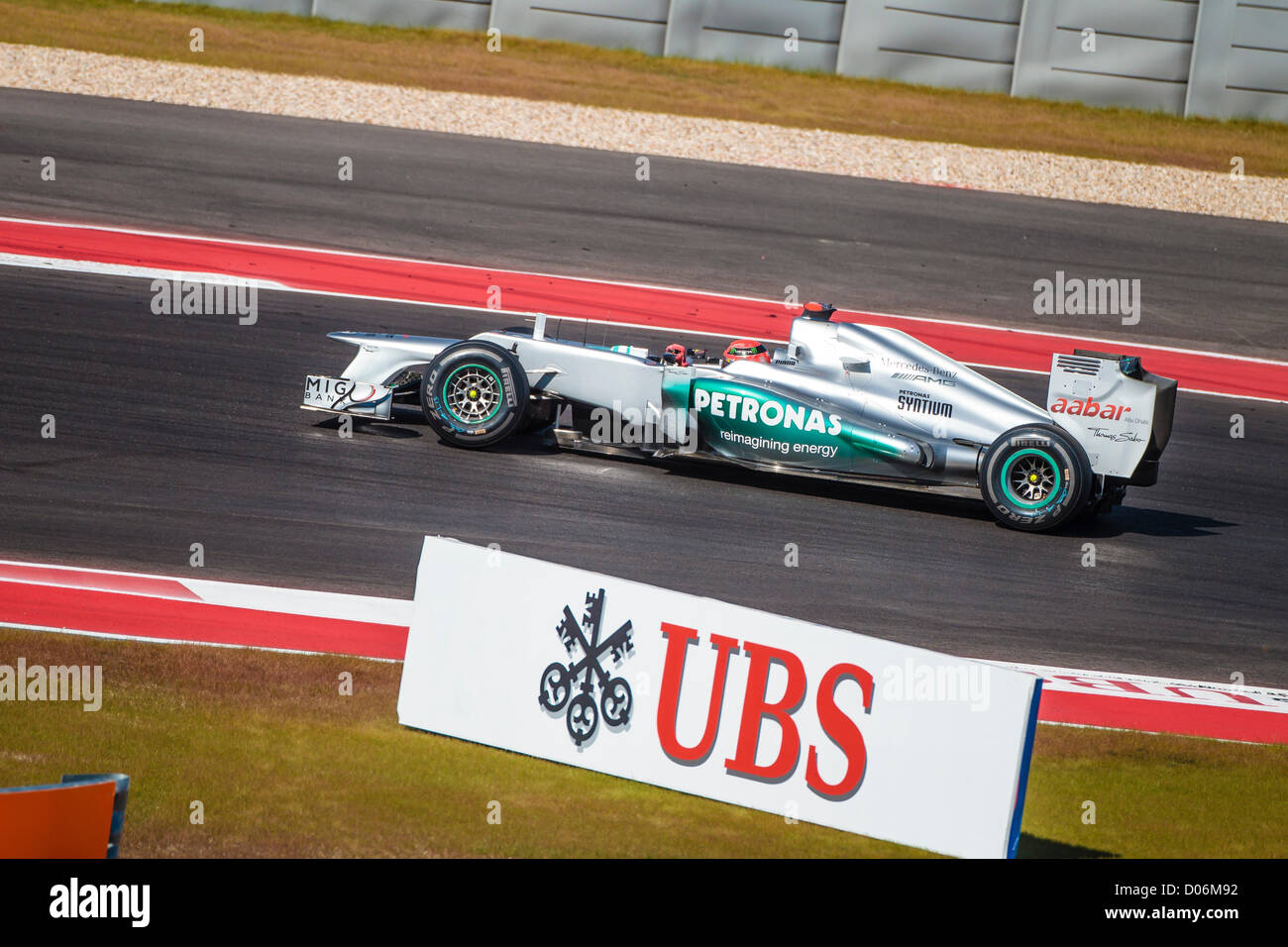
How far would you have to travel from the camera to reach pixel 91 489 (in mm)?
10008

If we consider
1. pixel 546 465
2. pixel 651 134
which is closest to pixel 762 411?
pixel 546 465

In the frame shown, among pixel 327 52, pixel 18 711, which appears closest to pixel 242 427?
pixel 18 711

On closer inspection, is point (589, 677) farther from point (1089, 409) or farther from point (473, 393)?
point (1089, 409)

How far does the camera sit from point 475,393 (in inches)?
448

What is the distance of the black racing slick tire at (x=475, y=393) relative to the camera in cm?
1121

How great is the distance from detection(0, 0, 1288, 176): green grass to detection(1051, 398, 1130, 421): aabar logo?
15146 millimetres

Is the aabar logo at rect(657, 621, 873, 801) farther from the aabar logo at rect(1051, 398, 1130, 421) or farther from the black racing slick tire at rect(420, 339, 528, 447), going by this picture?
the aabar logo at rect(1051, 398, 1130, 421)

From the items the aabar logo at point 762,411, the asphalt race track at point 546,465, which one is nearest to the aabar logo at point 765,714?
the asphalt race track at point 546,465

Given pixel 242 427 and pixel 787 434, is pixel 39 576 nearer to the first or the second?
pixel 242 427

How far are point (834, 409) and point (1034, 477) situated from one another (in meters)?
1.58

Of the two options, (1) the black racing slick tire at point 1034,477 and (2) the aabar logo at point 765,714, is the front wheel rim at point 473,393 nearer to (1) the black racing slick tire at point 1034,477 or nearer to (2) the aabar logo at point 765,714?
(1) the black racing slick tire at point 1034,477

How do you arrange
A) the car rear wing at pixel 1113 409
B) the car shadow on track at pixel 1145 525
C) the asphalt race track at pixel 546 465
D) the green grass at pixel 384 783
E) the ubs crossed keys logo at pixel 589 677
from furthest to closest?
the car shadow on track at pixel 1145 525 < the car rear wing at pixel 1113 409 < the asphalt race track at pixel 546 465 < the ubs crossed keys logo at pixel 589 677 < the green grass at pixel 384 783

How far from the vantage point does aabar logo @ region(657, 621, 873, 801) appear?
6297mm

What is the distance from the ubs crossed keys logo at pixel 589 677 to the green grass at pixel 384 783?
0.83 ft
